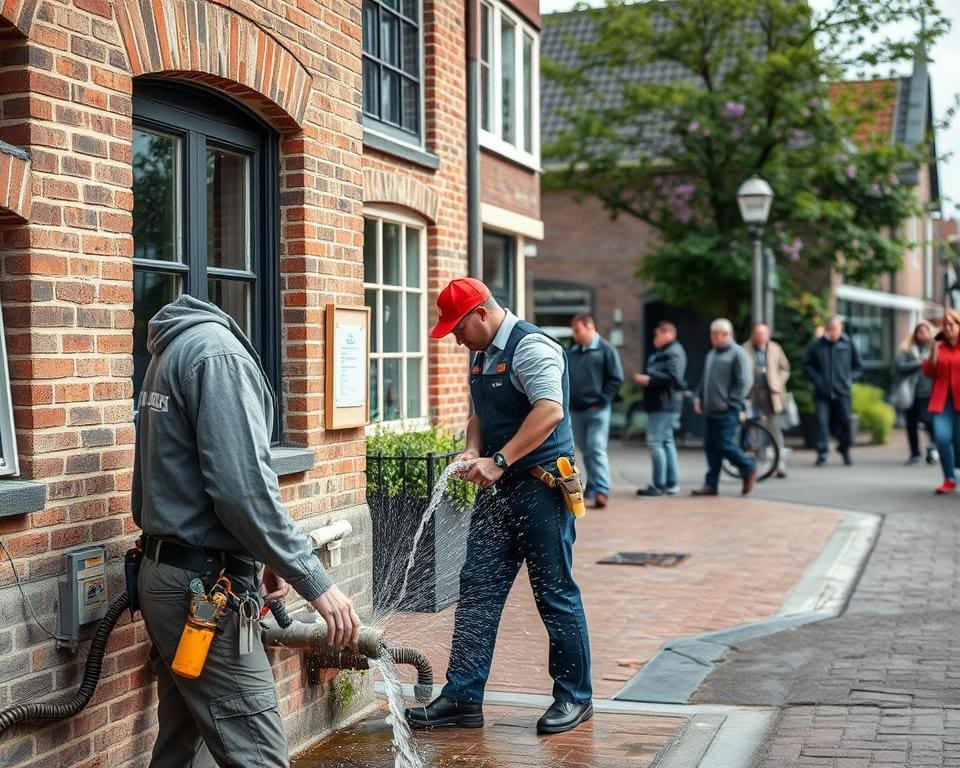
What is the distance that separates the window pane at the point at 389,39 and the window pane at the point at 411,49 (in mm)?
139

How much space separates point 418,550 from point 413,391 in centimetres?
236

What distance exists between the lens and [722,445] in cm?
1415

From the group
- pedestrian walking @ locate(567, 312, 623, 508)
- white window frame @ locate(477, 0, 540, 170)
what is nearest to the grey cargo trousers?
white window frame @ locate(477, 0, 540, 170)

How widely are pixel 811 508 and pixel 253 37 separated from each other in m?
9.72

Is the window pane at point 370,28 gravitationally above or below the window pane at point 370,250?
above

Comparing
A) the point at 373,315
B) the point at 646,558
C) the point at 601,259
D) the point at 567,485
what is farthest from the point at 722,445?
the point at 601,259

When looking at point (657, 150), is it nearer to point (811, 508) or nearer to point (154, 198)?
point (811, 508)

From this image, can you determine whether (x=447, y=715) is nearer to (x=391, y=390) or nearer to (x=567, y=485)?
(x=567, y=485)

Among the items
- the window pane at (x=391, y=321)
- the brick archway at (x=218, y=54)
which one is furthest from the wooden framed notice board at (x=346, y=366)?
the window pane at (x=391, y=321)

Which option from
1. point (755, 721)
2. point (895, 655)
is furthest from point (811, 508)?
point (755, 721)

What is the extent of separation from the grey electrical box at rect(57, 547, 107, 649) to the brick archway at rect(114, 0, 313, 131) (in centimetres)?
158

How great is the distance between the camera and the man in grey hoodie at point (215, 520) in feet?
12.1

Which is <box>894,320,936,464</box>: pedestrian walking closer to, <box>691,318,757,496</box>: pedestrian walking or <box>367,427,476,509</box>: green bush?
<box>691,318,757,496</box>: pedestrian walking

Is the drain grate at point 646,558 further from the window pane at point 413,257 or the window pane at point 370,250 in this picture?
the window pane at point 370,250
